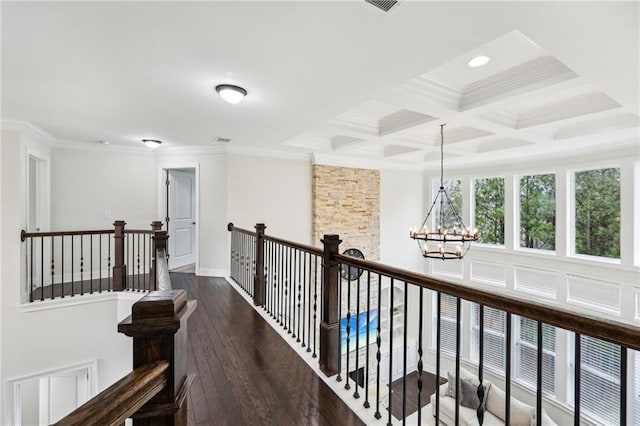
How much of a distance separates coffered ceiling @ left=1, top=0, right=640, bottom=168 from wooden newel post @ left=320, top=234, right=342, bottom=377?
141 cm

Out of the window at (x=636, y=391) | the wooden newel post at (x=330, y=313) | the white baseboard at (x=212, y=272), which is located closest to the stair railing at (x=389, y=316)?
the wooden newel post at (x=330, y=313)

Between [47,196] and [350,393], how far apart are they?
18.0 ft

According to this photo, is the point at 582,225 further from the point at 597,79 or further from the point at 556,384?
the point at 597,79

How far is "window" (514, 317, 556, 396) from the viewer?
17.8 feet

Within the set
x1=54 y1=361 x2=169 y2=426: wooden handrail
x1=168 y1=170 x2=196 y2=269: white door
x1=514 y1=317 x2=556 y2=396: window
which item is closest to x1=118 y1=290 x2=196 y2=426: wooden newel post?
x1=54 y1=361 x2=169 y2=426: wooden handrail

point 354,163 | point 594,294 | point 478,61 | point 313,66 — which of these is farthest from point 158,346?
point 594,294

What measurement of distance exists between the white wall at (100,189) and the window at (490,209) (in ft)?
22.9

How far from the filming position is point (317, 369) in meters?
2.28

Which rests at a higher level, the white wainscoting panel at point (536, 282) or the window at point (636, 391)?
the white wainscoting panel at point (536, 282)

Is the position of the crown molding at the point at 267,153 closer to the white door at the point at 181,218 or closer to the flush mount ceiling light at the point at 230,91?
the white door at the point at 181,218

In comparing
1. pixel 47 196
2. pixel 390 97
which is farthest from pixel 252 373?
pixel 47 196

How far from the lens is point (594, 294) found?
4.93 m

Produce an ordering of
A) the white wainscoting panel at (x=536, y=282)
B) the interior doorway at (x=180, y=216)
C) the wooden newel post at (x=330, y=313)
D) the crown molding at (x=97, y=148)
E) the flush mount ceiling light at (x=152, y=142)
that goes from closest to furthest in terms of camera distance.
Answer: the wooden newel post at (x=330, y=313) → the flush mount ceiling light at (x=152, y=142) → the crown molding at (x=97, y=148) → the white wainscoting panel at (x=536, y=282) → the interior doorway at (x=180, y=216)

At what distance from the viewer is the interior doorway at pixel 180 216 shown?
577 cm
